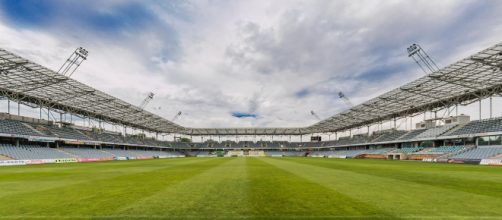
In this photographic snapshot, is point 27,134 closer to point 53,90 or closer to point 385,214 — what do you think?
point 53,90

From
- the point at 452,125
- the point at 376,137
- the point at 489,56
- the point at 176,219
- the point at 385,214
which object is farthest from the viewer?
the point at 376,137

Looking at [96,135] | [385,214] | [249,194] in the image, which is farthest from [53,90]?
[385,214]

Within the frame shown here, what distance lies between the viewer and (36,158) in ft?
137

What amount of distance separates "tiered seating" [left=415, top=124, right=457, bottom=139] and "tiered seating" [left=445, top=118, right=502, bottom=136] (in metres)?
2.58

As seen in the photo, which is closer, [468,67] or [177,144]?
[468,67]

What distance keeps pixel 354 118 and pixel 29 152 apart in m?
67.5

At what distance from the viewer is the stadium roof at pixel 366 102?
103 feet

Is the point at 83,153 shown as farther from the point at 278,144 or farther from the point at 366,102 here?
the point at 278,144

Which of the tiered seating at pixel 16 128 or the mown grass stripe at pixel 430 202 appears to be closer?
the mown grass stripe at pixel 430 202

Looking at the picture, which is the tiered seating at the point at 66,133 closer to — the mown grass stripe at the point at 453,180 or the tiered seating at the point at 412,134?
the mown grass stripe at the point at 453,180

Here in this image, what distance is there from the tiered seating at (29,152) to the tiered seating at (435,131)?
64.5m

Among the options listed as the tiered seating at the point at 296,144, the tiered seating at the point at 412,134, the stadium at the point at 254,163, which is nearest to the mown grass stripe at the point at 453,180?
the stadium at the point at 254,163

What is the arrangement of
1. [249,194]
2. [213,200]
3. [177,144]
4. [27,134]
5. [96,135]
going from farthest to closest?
[177,144]
[96,135]
[27,134]
[249,194]
[213,200]

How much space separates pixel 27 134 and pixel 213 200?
5020cm
